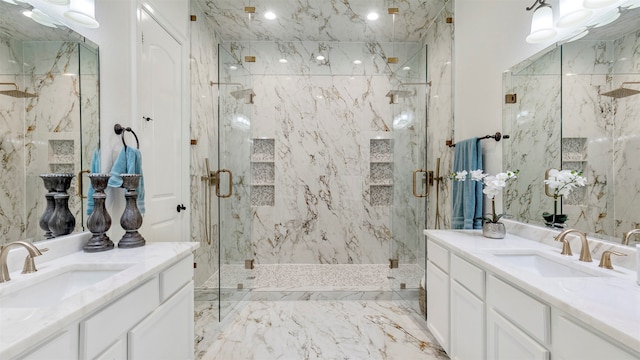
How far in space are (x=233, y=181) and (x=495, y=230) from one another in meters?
2.30

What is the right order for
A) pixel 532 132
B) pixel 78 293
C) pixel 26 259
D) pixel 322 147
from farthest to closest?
pixel 322 147 < pixel 532 132 < pixel 26 259 < pixel 78 293

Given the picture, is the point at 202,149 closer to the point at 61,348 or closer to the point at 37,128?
the point at 37,128

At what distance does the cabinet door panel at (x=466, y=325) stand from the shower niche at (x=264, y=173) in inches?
104

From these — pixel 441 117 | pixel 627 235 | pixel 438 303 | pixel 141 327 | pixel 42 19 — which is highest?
pixel 42 19

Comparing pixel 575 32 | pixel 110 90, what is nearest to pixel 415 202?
pixel 575 32

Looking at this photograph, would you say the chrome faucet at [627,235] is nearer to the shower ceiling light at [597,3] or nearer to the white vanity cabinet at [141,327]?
the shower ceiling light at [597,3]

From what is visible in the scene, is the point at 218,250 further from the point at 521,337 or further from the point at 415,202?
the point at 521,337

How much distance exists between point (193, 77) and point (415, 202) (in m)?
2.51

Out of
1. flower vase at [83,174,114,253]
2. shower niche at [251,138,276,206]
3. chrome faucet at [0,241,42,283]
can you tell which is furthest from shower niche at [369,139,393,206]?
chrome faucet at [0,241,42,283]

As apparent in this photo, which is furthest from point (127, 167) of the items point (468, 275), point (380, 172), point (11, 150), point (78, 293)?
point (380, 172)

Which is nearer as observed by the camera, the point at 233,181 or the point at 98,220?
the point at 98,220

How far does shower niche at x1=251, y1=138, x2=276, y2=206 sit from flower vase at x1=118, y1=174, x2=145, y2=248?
2.26 m

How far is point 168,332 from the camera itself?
147 cm

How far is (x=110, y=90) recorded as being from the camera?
1.75 meters
